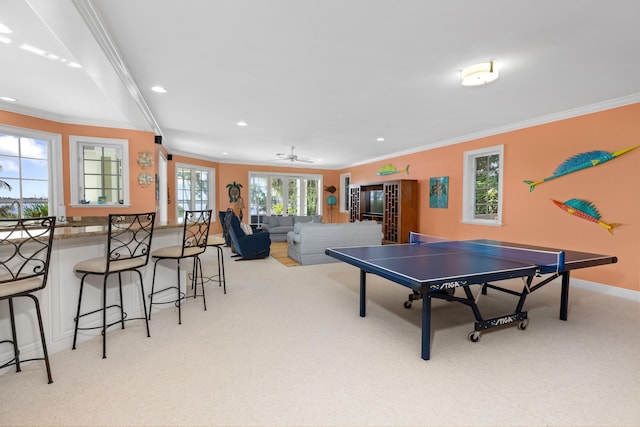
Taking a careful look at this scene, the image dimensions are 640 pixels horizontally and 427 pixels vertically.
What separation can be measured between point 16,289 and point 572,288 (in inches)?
242

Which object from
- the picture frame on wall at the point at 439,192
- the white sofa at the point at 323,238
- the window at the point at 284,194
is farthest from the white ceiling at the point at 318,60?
the window at the point at 284,194

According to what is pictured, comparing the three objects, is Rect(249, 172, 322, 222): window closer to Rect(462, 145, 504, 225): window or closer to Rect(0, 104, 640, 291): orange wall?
Rect(0, 104, 640, 291): orange wall

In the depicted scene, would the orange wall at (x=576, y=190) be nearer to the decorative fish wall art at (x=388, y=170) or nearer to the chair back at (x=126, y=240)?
the decorative fish wall art at (x=388, y=170)

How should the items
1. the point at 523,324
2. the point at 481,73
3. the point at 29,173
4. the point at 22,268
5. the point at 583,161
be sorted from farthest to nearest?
the point at 29,173
the point at 583,161
the point at 481,73
the point at 523,324
the point at 22,268

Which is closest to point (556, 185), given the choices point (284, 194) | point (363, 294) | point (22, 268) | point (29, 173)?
point (363, 294)

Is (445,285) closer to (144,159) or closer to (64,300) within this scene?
(64,300)

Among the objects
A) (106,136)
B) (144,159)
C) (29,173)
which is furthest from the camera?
(144,159)

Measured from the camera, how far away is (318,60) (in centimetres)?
286

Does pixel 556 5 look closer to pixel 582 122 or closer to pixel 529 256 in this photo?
pixel 529 256

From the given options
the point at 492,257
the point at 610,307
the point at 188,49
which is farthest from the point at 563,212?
the point at 188,49

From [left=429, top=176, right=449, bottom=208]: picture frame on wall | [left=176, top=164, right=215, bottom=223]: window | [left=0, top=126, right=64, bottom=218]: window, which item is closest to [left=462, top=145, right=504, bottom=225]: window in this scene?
[left=429, top=176, right=449, bottom=208]: picture frame on wall

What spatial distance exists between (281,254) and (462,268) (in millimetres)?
4760

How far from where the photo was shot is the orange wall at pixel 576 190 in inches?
148

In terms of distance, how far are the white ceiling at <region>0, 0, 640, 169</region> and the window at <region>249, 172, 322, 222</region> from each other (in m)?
5.01
